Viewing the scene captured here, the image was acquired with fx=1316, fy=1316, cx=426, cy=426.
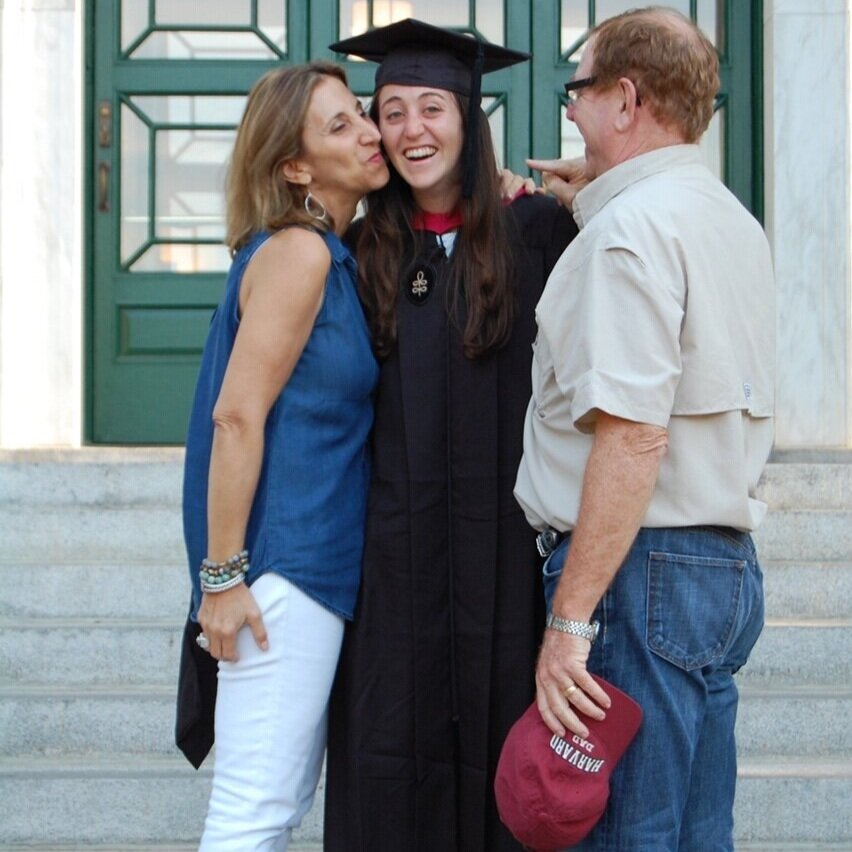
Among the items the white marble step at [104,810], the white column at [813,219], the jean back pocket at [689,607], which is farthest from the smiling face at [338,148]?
the white column at [813,219]

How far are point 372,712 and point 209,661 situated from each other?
1.17ft

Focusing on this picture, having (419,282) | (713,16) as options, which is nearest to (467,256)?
(419,282)

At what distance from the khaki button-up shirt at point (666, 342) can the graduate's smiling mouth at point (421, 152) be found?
1.69ft

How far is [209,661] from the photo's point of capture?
270cm

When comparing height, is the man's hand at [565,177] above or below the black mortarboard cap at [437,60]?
below

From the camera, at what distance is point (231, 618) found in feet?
8.10

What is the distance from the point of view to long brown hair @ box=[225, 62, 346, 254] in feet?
8.57

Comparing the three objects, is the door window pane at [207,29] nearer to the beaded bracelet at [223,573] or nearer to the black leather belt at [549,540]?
the beaded bracelet at [223,573]

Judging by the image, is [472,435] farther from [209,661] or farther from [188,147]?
[188,147]

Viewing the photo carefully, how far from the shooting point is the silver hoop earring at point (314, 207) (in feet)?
8.69

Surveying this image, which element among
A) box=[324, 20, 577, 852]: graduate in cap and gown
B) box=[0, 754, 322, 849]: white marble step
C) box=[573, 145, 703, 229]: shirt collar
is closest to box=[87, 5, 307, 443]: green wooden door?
box=[0, 754, 322, 849]: white marble step

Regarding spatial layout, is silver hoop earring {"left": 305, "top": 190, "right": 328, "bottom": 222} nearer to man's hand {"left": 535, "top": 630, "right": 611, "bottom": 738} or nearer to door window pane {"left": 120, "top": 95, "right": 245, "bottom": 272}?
man's hand {"left": 535, "top": 630, "right": 611, "bottom": 738}

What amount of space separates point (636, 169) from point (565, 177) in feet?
2.03

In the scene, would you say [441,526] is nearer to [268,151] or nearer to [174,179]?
[268,151]
